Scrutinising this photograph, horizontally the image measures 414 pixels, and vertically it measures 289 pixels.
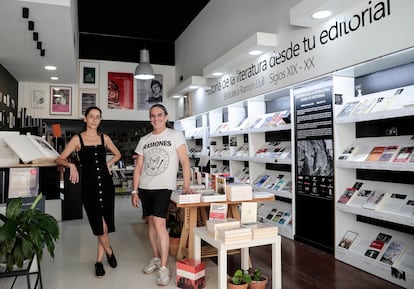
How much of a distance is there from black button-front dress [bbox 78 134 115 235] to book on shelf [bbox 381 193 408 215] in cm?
262

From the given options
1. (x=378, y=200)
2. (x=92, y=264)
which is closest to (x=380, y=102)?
(x=378, y=200)

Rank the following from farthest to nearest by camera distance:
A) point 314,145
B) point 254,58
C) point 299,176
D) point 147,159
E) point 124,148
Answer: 1. point 124,148
2. point 254,58
3. point 299,176
4. point 314,145
5. point 147,159

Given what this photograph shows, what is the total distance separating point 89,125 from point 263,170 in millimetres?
2956

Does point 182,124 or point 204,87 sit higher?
point 204,87

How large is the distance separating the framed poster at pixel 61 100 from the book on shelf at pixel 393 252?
24.8 feet

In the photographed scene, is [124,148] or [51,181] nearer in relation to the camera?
[51,181]

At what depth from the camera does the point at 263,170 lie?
17.6ft

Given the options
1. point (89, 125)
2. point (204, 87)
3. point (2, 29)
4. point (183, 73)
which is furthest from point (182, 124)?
point (89, 125)

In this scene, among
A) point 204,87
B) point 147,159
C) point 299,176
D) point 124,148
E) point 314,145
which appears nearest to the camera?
point 147,159

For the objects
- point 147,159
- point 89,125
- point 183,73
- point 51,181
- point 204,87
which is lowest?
point 51,181

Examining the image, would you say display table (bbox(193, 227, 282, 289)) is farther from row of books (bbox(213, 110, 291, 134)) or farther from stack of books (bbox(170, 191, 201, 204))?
row of books (bbox(213, 110, 291, 134))

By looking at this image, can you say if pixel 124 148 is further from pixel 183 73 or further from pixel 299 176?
pixel 299 176

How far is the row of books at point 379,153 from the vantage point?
2982mm

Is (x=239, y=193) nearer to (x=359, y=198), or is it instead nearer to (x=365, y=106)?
(x=359, y=198)
